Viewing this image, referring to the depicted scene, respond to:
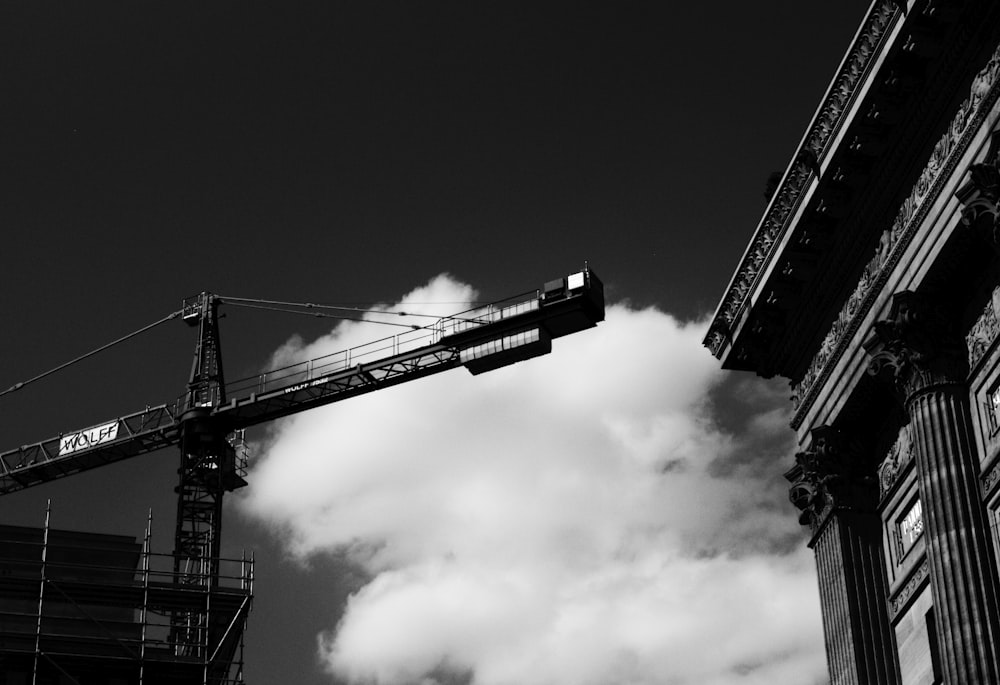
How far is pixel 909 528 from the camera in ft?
152

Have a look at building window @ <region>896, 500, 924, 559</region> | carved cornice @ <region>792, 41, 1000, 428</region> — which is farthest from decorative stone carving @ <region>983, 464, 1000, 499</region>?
carved cornice @ <region>792, 41, 1000, 428</region>

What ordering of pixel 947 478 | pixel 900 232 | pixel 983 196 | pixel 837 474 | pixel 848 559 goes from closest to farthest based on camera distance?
pixel 983 196 < pixel 947 478 < pixel 900 232 < pixel 848 559 < pixel 837 474

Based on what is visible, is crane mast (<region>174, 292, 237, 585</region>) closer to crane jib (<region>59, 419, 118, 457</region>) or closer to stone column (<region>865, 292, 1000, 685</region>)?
crane jib (<region>59, 419, 118, 457</region>)

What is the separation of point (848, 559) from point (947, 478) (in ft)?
20.7

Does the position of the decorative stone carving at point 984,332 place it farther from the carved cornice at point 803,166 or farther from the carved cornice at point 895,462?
the carved cornice at point 803,166

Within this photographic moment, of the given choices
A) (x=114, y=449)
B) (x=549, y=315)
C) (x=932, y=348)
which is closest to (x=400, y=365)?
(x=549, y=315)

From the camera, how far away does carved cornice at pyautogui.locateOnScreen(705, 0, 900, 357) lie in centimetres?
4291

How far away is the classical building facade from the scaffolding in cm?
3478

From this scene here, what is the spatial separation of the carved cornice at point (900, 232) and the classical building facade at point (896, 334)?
0.06 meters

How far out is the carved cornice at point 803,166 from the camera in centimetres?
4291

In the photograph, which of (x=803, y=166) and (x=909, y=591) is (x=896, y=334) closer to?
(x=803, y=166)

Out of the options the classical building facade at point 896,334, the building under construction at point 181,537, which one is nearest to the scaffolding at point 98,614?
the building under construction at point 181,537

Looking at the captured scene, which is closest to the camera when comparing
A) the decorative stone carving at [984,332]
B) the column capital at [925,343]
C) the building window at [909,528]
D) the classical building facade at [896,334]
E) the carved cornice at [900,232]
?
the carved cornice at [900,232]

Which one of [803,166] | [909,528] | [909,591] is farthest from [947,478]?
[803,166]
